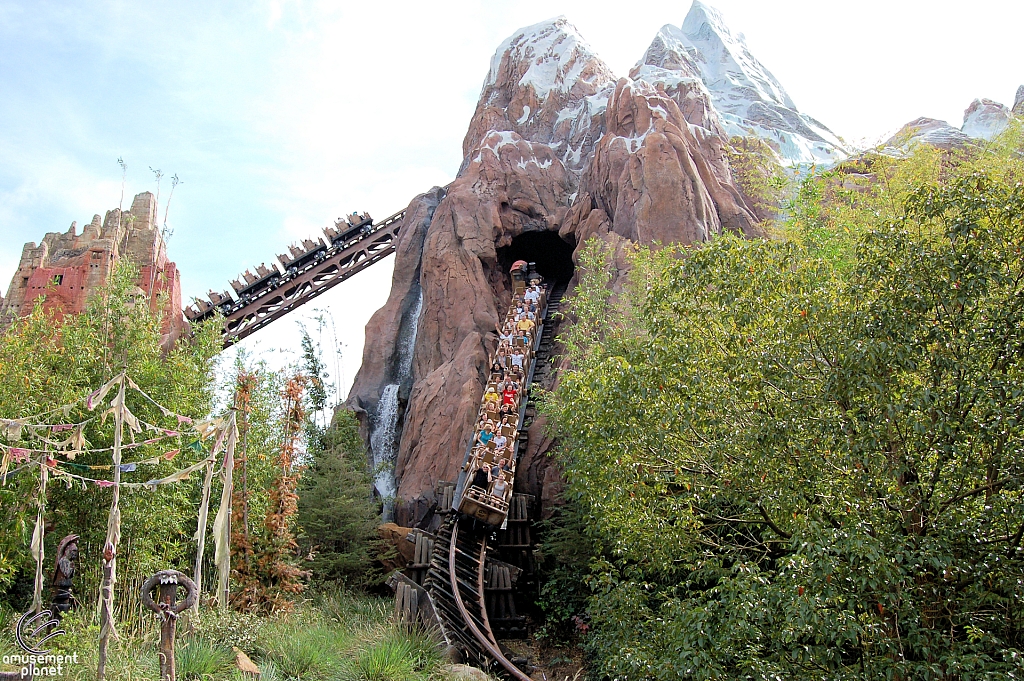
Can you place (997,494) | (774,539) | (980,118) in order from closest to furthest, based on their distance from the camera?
(997,494) < (774,539) < (980,118)

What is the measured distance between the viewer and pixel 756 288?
7734 mm

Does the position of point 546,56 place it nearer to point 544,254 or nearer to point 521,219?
point 544,254

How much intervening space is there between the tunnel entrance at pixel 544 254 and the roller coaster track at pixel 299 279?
3.51 meters

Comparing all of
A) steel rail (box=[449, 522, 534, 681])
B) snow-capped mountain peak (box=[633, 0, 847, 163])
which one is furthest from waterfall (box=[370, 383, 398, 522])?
snow-capped mountain peak (box=[633, 0, 847, 163])

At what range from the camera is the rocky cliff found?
1731 centimetres

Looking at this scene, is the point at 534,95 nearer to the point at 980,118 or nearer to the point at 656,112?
the point at 656,112

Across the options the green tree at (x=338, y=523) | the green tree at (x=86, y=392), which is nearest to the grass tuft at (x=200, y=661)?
the green tree at (x=86, y=392)

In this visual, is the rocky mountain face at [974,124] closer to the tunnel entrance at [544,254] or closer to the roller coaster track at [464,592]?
the tunnel entrance at [544,254]

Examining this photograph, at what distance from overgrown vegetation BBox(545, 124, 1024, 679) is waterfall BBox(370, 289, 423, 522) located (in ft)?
34.9

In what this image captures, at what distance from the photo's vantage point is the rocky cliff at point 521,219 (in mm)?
17312

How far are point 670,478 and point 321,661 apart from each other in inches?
172

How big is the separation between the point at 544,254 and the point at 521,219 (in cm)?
227

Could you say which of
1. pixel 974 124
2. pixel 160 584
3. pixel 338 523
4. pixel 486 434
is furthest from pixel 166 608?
pixel 974 124

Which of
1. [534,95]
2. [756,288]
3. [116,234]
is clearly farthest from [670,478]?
[534,95]
